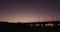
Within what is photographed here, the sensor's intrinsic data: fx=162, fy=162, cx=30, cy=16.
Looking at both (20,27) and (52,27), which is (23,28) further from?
(52,27)

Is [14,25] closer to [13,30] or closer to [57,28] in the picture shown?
[13,30]

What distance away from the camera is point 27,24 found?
14.5 feet

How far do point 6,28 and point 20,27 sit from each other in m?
0.40

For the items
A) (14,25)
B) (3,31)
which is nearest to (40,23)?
(14,25)

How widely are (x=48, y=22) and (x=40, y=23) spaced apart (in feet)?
0.78

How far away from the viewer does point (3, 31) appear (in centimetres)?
436

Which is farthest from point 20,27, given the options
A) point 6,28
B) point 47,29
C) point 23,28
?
point 47,29

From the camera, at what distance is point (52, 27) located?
14.7 feet

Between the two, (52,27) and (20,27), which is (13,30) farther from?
(52,27)

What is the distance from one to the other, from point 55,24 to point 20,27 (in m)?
0.97

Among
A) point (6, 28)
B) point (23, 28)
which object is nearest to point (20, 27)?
point (23, 28)

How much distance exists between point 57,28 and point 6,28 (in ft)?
4.60

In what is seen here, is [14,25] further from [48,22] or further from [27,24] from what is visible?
[48,22]

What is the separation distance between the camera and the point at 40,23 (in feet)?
14.7
